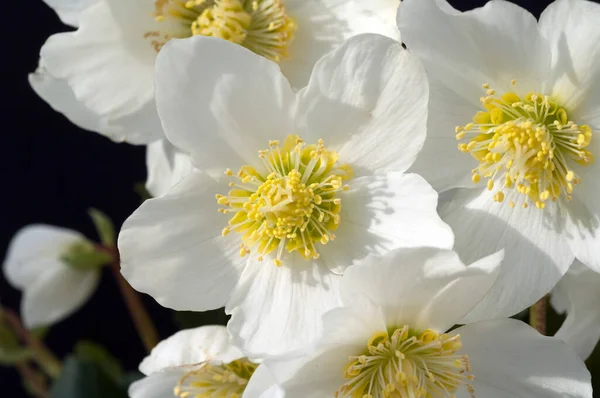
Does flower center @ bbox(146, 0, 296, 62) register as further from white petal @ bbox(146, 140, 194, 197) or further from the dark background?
the dark background

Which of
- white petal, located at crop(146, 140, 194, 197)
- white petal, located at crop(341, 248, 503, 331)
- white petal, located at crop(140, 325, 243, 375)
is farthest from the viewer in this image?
white petal, located at crop(146, 140, 194, 197)

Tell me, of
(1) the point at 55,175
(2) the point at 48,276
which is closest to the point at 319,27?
(2) the point at 48,276

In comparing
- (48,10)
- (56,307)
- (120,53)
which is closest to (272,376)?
(120,53)

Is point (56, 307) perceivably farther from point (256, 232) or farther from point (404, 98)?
point (404, 98)

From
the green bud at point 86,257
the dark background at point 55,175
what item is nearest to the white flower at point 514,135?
the green bud at point 86,257

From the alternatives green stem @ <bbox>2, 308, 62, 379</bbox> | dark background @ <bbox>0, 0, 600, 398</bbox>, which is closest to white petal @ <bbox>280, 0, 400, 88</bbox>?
green stem @ <bbox>2, 308, 62, 379</bbox>

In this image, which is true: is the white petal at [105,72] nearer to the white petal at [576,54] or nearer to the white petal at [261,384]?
the white petal at [261,384]
